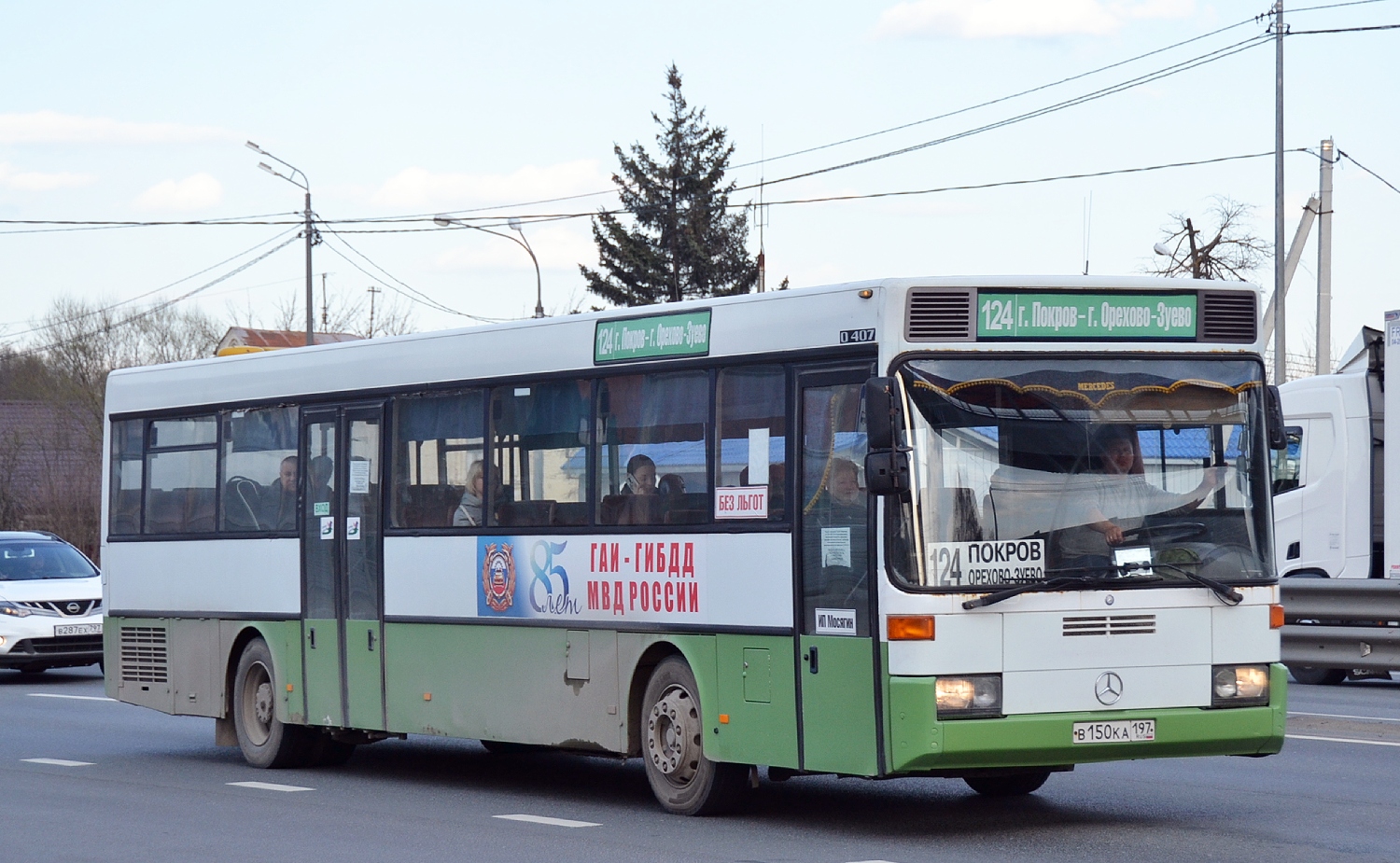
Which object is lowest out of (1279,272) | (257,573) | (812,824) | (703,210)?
(812,824)

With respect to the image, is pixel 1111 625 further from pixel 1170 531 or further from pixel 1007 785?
pixel 1007 785

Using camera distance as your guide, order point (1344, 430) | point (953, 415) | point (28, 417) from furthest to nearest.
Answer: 1. point (28, 417)
2. point (1344, 430)
3. point (953, 415)

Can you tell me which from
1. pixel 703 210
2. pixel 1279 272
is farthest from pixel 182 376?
pixel 703 210

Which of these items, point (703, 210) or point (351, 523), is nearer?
point (351, 523)

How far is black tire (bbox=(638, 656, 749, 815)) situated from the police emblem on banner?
4.64ft

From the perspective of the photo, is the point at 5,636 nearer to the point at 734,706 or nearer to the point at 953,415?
the point at 734,706

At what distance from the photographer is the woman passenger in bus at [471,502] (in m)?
12.4

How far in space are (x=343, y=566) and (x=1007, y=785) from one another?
4.86 meters

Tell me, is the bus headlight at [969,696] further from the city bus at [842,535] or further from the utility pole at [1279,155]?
the utility pole at [1279,155]

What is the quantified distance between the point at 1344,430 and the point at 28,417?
4463cm

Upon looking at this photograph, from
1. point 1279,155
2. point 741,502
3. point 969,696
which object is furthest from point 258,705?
point 1279,155

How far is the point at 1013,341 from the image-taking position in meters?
9.68

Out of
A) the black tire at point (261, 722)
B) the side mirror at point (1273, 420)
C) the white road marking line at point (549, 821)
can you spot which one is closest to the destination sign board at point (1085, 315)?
the side mirror at point (1273, 420)

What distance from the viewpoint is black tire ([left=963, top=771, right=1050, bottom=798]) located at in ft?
36.9
